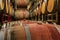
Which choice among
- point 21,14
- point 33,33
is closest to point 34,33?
point 33,33

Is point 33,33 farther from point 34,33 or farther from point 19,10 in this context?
point 19,10

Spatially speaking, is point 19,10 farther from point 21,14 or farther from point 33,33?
point 33,33

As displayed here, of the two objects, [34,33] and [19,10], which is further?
[19,10]

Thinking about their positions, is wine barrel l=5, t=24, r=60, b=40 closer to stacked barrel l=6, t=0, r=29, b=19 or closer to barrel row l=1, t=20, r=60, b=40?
barrel row l=1, t=20, r=60, b=40

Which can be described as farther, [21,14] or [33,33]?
[21,14]

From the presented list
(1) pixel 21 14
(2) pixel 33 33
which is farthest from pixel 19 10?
(2) pixel 33 33

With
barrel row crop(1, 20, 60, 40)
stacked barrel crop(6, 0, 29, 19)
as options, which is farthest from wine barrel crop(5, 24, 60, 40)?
stacked barrel crop(6, 0, 29, 19)

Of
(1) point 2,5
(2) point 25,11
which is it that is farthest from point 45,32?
(2) point 25,11

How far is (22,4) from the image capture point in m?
4.09

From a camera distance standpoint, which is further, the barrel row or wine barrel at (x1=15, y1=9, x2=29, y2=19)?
wine barrel at (x1=15, y1=9, x2=29, y2=19)

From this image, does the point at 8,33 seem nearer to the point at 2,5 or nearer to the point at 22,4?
the point at 2,5

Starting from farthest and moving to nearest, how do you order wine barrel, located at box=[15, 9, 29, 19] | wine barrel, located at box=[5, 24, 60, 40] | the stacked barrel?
wine barrel, located at box=[15, 9, 29, 19] < the stacked barrel < wine barrel, located at box=[5, 24, 60, 40]

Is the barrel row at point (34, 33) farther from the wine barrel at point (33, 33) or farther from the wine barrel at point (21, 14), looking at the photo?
the wine barrel at point (21, 14)

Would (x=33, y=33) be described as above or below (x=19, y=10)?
below
